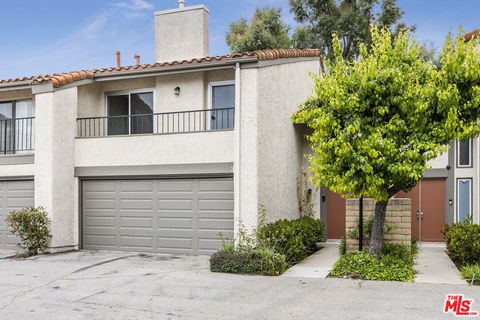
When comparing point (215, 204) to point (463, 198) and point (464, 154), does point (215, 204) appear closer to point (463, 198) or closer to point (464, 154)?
point (463, 198)

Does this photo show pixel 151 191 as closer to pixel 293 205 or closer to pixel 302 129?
pixel 293 205

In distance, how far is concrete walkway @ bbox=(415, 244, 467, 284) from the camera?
1003cm

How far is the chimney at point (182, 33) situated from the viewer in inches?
680

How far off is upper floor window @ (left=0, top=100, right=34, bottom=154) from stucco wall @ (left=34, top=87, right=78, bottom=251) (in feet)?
6.18

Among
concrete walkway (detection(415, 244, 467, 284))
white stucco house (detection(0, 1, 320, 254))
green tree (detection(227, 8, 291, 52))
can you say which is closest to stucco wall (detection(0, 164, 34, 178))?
white stucco house (detection(0, 1, 320, 254))

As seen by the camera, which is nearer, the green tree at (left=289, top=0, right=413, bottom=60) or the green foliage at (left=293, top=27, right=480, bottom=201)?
the green foliage at (left=293, top=27, right=480, bottom=201)

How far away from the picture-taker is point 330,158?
10.5 metres

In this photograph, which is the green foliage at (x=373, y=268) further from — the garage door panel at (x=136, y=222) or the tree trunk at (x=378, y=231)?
the garage door panel at (x=136, y=222)

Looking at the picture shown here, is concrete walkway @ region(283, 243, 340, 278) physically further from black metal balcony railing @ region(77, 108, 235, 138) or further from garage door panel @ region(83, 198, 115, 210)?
garage door panel @ region(83, 198, 115, 210)

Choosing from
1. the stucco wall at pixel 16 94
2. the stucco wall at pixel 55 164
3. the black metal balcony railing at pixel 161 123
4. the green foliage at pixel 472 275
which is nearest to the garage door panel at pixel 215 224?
the black metal balcony railing at pixel 161 123

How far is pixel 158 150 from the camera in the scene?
1398 cm

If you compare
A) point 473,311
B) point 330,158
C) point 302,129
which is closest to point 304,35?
point 302,129

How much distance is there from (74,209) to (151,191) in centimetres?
249

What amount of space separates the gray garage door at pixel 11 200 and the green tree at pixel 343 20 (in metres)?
18.6
